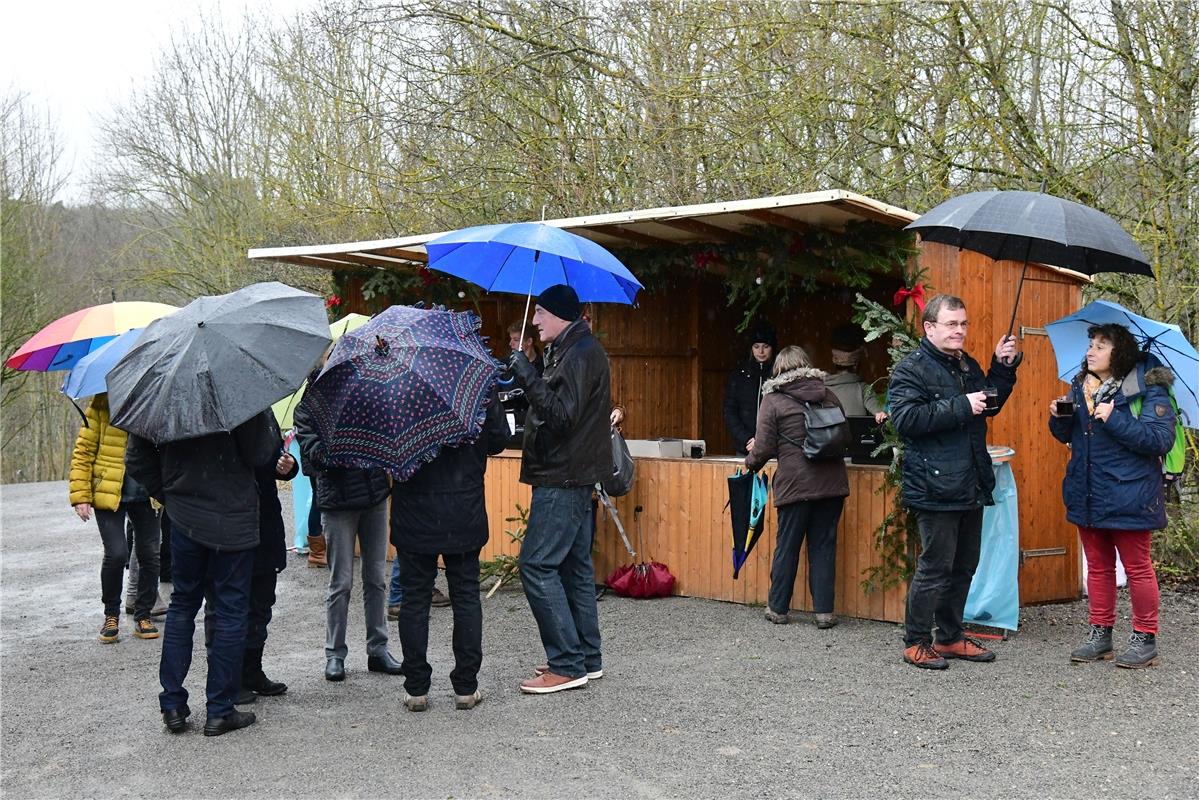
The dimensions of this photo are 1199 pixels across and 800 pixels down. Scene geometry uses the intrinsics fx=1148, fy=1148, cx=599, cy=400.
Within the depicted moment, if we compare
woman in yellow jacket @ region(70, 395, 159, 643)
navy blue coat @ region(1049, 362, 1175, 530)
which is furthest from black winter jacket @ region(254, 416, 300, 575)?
navy blue coat @ region(1049, 362, 1175, 530)

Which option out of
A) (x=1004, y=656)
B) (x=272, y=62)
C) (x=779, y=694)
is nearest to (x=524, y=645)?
(x=779, y=694)

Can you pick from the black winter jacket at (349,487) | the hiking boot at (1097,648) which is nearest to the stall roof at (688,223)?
the black winter jacket at (349,487)

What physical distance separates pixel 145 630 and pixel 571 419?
3.44 m

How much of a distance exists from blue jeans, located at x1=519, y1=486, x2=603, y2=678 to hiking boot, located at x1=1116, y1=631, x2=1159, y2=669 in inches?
110

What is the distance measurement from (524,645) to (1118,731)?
316 centimetres

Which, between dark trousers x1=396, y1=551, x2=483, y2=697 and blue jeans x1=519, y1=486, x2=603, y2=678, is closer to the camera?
dark trousers x1=396, y1=551, x2=483, y2=697

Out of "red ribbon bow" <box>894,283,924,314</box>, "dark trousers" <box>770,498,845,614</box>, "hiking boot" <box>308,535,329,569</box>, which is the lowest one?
"hiking boot" <box>308,535,329,569</box>

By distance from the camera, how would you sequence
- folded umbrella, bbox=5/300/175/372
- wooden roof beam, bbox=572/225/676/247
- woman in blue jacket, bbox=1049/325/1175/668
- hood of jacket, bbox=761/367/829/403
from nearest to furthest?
woman in blue jacket, bbox=1049/325/1175/668
folded umbrella, bbox=5/300/175/372
hood of jacket, bbox=761/367/829/403
wooden roof beam, bbox=572/225/676/247

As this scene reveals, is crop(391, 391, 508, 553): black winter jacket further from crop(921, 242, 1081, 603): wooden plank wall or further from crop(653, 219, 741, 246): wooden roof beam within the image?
crop(921, 242, 1081, 603): wooden plank wall

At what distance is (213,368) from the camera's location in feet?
14.7

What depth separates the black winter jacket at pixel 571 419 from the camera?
5258 millimetres

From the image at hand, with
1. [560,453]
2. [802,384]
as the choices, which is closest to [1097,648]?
[802,384]

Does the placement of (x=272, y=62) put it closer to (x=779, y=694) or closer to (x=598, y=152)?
(x=598, y=152)

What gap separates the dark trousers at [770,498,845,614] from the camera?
7016mm
